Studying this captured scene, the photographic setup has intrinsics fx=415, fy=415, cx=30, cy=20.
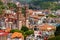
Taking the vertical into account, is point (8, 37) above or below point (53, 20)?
above

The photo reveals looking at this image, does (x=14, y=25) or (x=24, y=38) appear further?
(x=14, y=25)

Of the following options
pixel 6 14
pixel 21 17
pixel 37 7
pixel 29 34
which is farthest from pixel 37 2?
pixel 29 34

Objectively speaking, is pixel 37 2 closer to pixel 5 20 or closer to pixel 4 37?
pixel 5 20

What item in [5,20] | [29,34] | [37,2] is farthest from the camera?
[37,2]

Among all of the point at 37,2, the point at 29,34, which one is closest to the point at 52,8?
the point at 37,2

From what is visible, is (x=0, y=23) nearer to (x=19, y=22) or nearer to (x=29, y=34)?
(x=19, y=22)

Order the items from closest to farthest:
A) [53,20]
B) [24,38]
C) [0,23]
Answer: [24,38], [0,23], [53,20]

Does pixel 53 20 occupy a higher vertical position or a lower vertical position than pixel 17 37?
lower

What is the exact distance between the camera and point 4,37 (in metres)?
22.8

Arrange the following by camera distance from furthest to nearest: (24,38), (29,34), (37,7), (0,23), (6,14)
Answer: (37,7) < (6,14) < (0,23) < (29,34) < (24,38)

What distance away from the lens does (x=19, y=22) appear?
108ft

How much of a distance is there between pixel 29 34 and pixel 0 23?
18.9 ft

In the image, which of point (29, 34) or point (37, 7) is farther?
point (37, 7)

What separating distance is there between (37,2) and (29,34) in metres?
63.4
